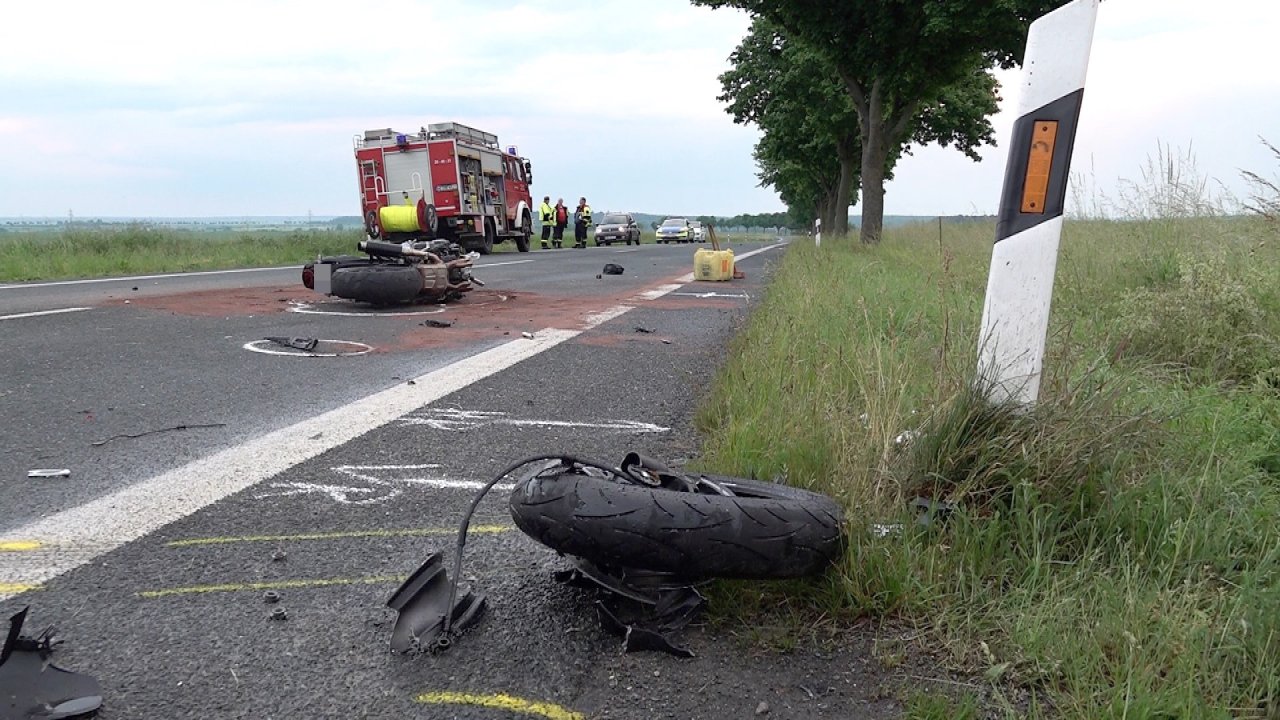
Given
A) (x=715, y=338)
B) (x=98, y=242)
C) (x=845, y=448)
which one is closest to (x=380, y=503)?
(x=845, y=448)

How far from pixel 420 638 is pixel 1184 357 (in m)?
4.54

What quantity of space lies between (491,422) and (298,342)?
2.95 metres

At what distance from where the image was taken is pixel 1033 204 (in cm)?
251

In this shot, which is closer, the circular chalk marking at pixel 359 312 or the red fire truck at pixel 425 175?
the circular chalk marking at pixel 359 312

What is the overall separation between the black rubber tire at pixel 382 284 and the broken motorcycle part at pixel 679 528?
279 inches

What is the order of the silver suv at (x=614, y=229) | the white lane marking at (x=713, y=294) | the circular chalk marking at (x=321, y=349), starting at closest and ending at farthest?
the circular chalk marking at (x=321, y=349)
the white lane marking at (x=713, y=294)
the silver suv at (x=614, y=229)

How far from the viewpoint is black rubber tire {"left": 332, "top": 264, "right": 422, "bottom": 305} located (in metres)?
8.90

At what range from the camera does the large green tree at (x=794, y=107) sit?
29.6 metres

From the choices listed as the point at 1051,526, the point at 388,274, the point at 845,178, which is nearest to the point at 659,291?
the point at 388,274

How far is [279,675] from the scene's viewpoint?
1843mm

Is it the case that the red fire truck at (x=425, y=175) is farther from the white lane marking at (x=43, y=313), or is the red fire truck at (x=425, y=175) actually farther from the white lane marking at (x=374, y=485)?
the white lane marking at (x=374, y=485)

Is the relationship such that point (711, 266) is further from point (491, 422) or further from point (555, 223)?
point (555, 223)

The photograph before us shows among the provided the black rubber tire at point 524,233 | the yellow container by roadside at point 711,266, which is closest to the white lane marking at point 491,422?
the yellow container by roadside at point 711,266

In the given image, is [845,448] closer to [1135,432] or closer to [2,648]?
[1135,432]
